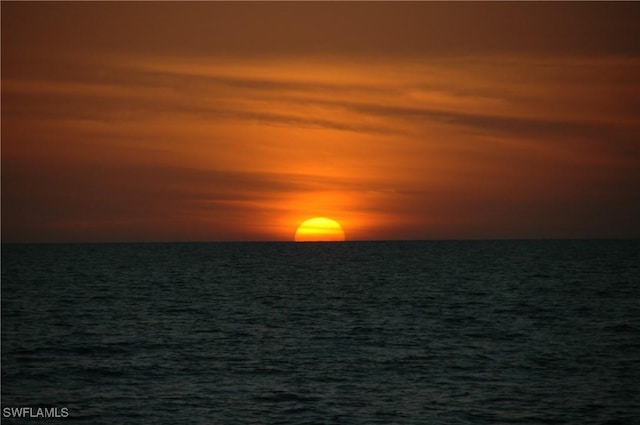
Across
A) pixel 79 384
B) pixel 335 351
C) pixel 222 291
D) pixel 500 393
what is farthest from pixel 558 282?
pixel 79 384

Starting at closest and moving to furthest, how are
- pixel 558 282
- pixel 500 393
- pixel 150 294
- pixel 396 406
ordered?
pixel 396 406
pixel 500 393
pixel 150 294
pixel 558 282

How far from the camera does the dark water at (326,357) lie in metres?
34.5

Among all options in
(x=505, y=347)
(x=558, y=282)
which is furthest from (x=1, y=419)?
(x=558, y=282)

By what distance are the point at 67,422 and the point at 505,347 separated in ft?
90.9

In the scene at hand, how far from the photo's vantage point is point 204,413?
110 feet

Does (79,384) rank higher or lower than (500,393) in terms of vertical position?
higher

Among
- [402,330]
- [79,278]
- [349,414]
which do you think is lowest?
[349,414]

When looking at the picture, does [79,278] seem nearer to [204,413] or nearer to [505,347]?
[505,347]

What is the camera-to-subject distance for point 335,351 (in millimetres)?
48031

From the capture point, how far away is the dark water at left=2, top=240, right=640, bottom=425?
34469mm

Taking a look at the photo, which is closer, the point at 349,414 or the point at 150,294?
the point at 349,414

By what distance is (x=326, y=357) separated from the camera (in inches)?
1810

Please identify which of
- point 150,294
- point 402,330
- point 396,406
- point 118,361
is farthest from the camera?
point 150,294

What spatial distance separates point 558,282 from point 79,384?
76.2 metres
